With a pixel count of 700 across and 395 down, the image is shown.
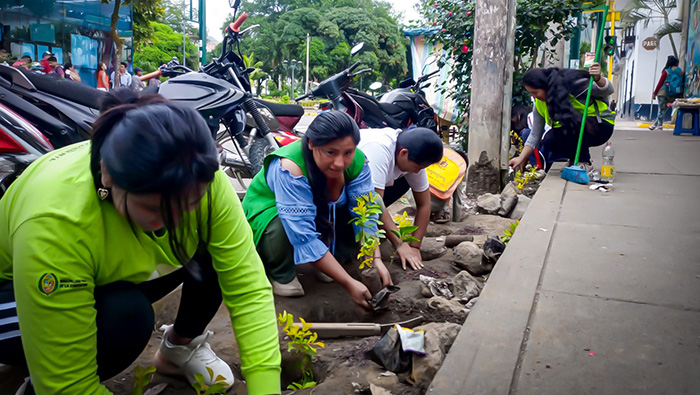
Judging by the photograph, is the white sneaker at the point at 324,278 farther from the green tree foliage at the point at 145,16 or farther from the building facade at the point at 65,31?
the green tree foliage at the point at 145,16

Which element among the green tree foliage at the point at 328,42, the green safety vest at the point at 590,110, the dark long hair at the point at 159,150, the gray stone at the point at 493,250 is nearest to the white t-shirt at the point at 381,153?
the gray stone at the point at 493,250

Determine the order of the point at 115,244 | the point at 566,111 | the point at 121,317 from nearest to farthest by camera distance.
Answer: the point at 115,244 < the point at 121,317 < the point at 566,111

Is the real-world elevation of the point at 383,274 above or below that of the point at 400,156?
below

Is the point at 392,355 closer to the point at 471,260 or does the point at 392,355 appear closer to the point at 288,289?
the point at 288,289

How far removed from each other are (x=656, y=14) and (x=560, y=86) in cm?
2022

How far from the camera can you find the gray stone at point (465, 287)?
2.74 metres

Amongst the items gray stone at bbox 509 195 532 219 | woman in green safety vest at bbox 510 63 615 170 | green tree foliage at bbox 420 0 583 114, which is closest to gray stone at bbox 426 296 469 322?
gray stone at bbox 509 195 532 219

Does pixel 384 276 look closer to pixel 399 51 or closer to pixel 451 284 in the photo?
pixel 451 284

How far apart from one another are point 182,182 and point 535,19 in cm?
587

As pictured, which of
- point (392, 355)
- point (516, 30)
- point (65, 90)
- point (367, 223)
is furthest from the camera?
point (516, 30)

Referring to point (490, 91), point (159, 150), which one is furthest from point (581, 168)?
point (159, 150)

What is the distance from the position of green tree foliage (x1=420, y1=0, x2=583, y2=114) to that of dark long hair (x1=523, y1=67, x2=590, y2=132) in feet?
4.44

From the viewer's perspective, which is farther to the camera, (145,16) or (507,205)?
(145,16)

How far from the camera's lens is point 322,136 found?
246 cm
